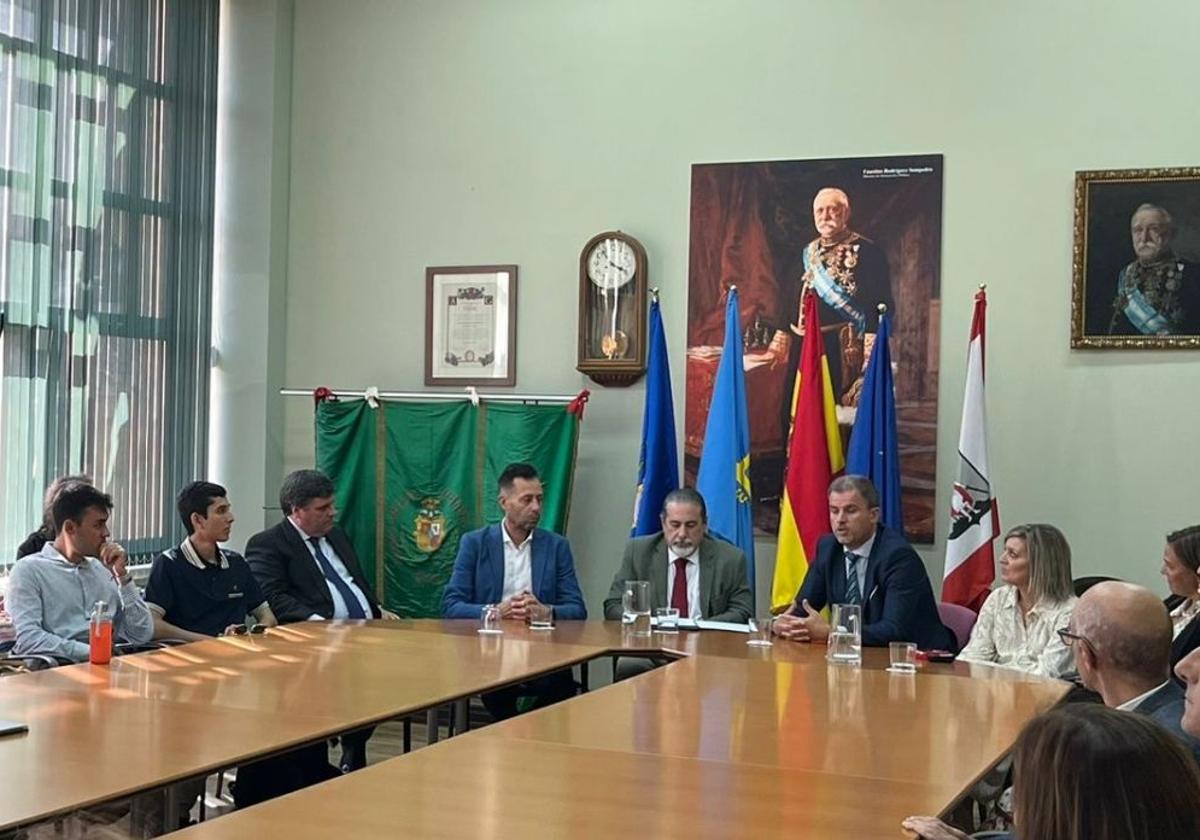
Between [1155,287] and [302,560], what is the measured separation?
381 cm

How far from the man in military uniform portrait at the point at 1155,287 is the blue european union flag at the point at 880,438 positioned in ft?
3.27

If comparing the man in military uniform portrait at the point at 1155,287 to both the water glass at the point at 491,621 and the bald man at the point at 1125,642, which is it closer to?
the water glass at the point at 491,621

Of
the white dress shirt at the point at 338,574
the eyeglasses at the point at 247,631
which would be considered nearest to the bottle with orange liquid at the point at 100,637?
the eyeglasses at the point at 247,631

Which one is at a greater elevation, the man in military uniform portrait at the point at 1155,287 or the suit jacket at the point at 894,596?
the man in military uniform portrait at the point at 1155,287

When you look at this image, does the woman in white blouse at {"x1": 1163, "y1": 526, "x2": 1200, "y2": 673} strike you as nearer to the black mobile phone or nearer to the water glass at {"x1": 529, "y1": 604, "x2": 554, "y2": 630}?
the black mobile phone

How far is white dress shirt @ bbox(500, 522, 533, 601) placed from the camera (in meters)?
5.64

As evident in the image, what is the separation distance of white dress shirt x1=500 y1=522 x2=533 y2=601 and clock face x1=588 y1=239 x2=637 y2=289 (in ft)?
5.15

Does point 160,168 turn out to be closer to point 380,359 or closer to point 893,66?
point 380,359

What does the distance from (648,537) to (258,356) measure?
8.90ft

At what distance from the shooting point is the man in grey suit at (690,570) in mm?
5453

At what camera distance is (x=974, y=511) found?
5.82 metres

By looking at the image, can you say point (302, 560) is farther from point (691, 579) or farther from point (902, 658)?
point (902, 658)

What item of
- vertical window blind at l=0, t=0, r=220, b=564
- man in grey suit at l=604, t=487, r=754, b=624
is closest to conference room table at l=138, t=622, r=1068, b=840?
man in grey suit at l=604, t=487, r=754, b=624

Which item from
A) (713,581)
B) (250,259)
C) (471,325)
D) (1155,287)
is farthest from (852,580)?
(250,259)
